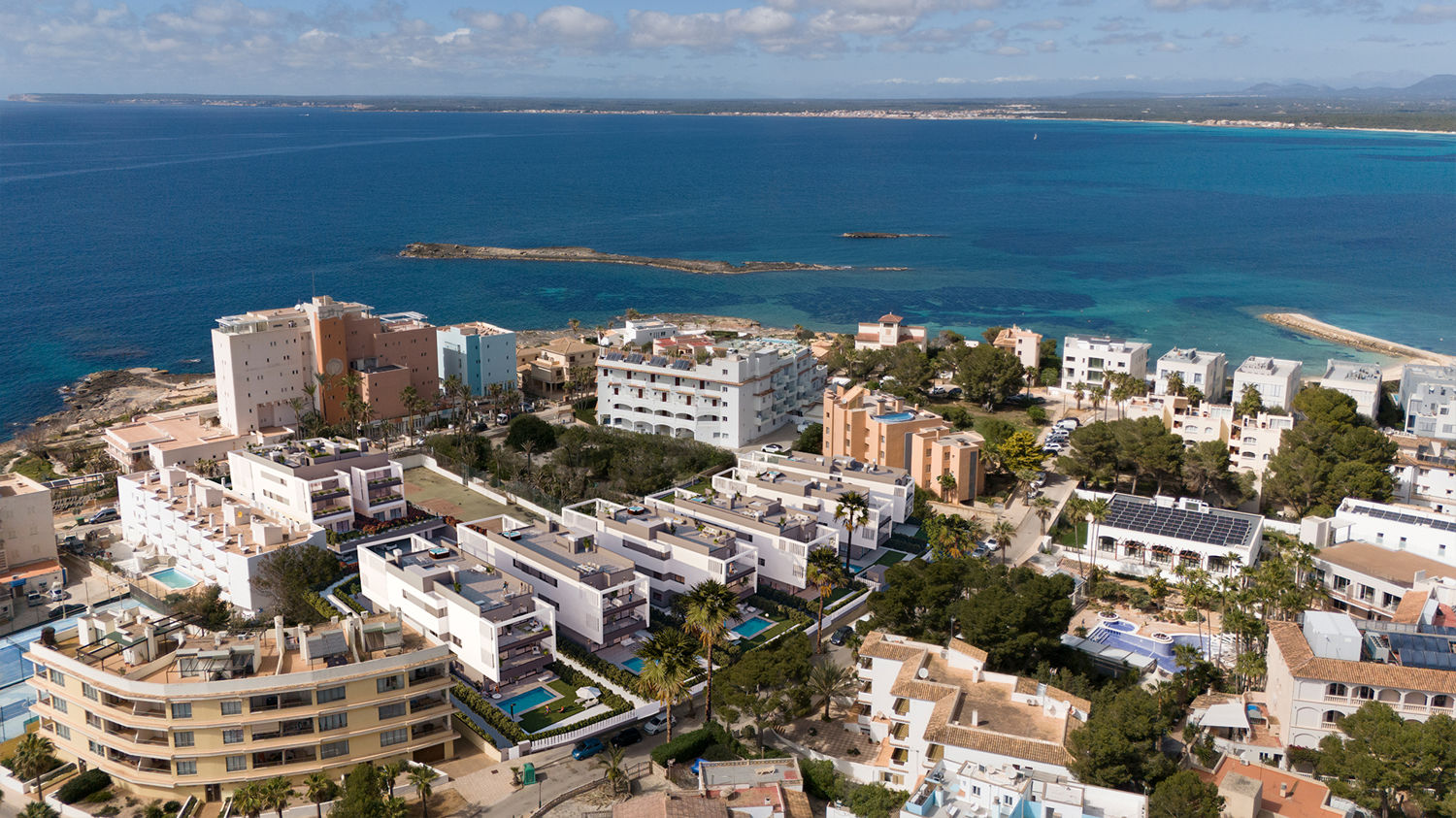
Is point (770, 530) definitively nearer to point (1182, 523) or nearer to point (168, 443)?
point (1182, 523)

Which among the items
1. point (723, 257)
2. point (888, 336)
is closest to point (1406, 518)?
point (888, 336)

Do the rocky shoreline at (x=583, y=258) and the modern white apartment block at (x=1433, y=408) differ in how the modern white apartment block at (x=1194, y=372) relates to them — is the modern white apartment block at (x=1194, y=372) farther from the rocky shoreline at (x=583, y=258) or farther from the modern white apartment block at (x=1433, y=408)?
the rocky shoreline at (x=583, y=258)

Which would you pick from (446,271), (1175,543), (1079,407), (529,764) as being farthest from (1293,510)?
(446,271)

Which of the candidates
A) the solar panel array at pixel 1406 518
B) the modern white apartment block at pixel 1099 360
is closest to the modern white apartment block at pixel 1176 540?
the solar panel array at pixel 1406 518

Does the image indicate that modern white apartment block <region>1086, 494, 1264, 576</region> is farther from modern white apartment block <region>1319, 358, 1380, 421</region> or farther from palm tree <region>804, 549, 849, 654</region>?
modern white apartment block <region>1319, 358, 1380, 421</region>

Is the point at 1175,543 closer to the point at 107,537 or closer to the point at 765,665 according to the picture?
the point at 765,665

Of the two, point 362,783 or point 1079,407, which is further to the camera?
point 1079,407

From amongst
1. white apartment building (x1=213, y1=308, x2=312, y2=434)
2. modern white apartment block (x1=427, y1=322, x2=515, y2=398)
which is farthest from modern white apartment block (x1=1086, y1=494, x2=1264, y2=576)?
white apartment building (x1=213, y1=308, x2=312, y2=434)
